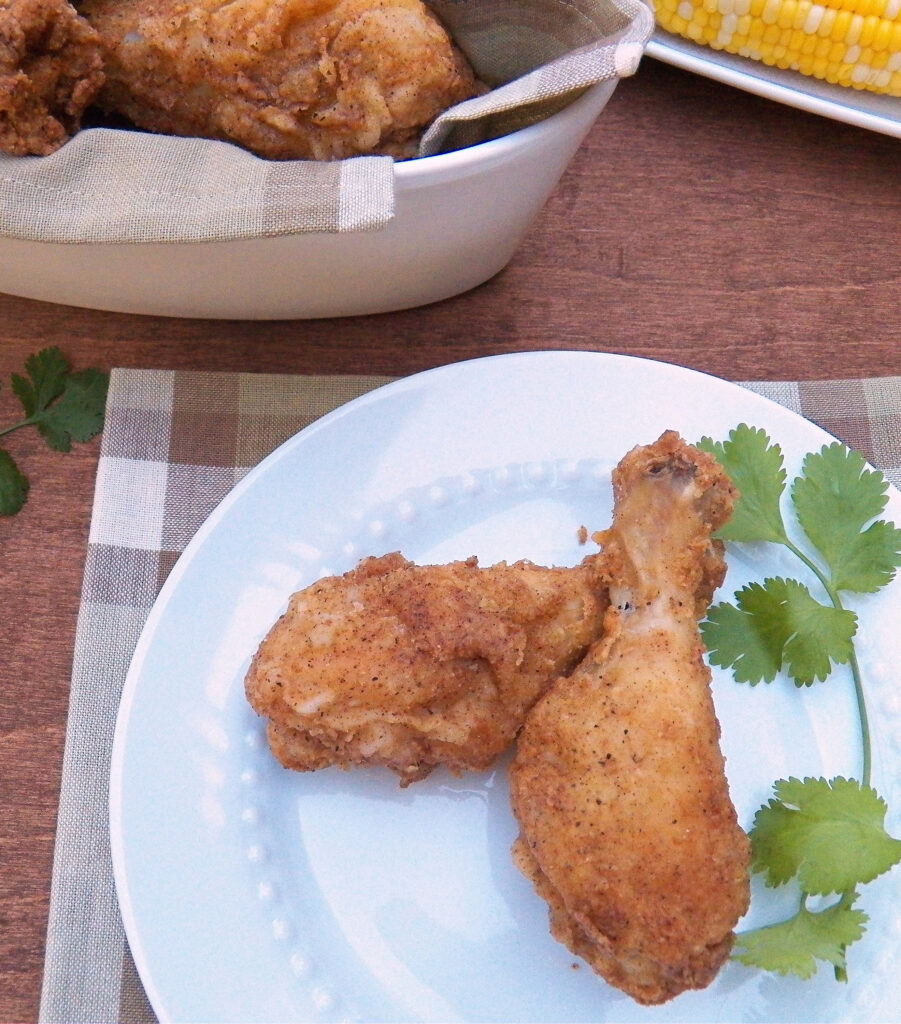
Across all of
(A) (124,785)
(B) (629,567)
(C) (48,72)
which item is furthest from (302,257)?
(A) (124,785)

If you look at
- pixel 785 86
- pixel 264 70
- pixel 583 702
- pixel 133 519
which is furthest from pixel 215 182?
pixel 785 86

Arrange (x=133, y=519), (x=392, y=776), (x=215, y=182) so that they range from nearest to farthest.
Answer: (x=215, y=182) → (x=392, y=776) → (x=133, y=519)

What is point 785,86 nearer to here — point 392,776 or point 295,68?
point 295,68

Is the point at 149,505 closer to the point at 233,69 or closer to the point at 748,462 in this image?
the point at 233,69

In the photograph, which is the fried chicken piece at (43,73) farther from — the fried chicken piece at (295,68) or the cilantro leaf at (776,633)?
the cilantro leaf at (776,633)

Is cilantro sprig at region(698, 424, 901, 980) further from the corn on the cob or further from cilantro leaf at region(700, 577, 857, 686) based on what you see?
the corn on the cob

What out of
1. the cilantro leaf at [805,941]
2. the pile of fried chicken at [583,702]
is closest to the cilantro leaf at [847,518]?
the pile of fried chicken at [583,702]
